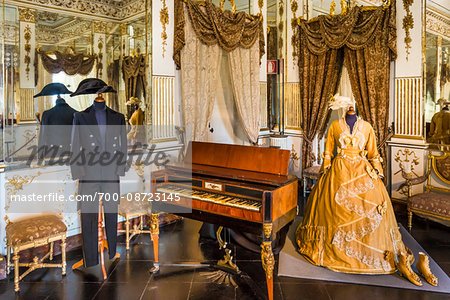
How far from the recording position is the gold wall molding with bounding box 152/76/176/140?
15.1 ft

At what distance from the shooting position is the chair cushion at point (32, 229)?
3.17m

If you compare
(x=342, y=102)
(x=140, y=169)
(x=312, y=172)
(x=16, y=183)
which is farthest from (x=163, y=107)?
(x=312, y=172)

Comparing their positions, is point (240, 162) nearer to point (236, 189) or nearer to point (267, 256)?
point (236, 189)

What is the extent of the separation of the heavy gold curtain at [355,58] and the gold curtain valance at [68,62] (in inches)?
146

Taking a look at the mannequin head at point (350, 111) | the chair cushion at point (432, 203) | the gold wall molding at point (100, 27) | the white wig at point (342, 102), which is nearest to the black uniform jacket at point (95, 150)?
the gold wall molding at point (100, 27)

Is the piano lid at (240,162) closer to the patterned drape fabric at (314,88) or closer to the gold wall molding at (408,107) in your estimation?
the gold wall molding at (408,107)

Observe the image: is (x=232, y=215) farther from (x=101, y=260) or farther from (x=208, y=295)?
(x=101, y=260)

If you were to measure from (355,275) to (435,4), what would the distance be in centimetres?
408

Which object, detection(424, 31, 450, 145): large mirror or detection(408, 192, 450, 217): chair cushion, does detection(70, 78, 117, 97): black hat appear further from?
detection(424, 31, 450, 145): large mirror

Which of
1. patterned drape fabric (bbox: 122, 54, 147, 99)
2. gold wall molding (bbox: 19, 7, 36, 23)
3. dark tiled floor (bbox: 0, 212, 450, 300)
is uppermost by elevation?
gold wall molding (bbox: 19, 7, 36, 23)

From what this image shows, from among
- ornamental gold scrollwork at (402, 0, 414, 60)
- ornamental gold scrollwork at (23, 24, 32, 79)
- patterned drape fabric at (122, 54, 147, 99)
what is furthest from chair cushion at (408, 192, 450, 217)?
ornamental gold scrollwork at (23, 24, 32, 79)

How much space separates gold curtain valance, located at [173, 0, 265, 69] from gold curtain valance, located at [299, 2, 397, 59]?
107cm

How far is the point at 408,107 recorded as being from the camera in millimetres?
5258

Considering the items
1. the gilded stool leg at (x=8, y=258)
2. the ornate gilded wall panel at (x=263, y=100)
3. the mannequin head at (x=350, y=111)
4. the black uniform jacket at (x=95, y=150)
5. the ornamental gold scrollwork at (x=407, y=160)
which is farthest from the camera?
the ornate gilded wall panel at (x=263, y=100)
